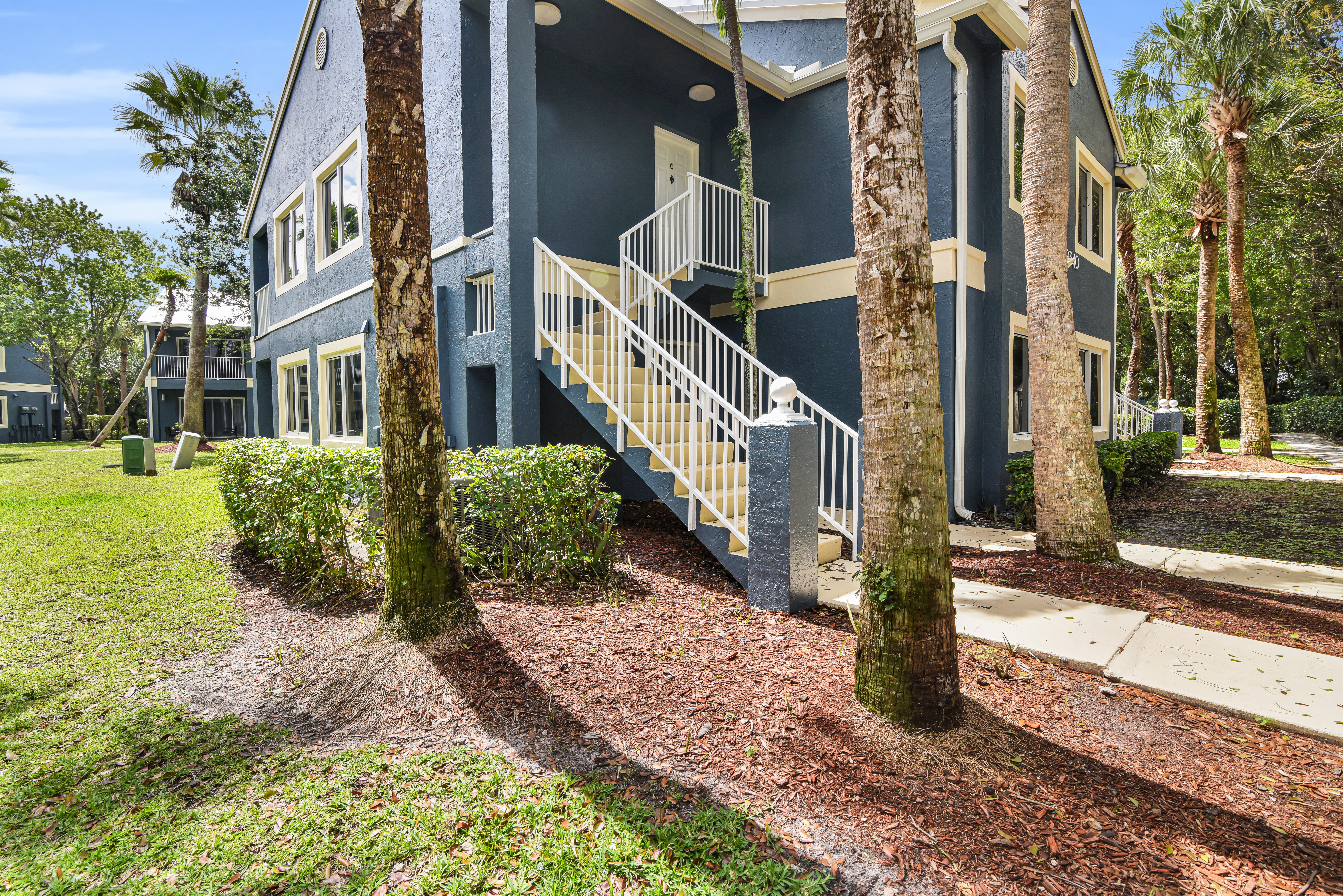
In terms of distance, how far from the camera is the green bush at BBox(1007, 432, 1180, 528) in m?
7.57

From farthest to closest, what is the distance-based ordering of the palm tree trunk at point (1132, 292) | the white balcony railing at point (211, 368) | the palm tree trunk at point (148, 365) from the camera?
the white balcony railing at point (211, 368), the palm tree trunk at point (148, 365), the palm tree trunk at point (1132, 292)

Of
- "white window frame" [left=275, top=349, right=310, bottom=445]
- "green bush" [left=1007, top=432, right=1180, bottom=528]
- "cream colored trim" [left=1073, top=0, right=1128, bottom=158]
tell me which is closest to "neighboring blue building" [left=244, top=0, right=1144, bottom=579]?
"cream colored trim" [left=1073, top=0, right=1128, bottom=158]

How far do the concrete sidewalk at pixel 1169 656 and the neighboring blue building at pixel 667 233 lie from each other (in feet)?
5.55

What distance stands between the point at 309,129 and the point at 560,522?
10.9 metres

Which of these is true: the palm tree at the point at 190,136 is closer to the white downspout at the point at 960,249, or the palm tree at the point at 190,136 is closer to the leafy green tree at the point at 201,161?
the leafy green tree at the point at 201,161

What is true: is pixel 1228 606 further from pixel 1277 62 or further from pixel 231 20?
pixel 1277 62

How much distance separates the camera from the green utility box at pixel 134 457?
510 inches

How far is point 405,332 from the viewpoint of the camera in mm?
3400

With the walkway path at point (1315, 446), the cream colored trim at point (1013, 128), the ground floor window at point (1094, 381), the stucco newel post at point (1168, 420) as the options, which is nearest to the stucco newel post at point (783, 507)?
the cream colored trim at point (1013, 128)

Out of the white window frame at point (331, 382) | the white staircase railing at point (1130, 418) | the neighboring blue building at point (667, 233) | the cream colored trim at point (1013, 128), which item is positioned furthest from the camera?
the white staircase railing at point (1130, 418)

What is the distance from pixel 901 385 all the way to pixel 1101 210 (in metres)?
12.8

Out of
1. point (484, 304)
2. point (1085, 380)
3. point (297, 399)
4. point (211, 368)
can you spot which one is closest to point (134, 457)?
point (297, 399)

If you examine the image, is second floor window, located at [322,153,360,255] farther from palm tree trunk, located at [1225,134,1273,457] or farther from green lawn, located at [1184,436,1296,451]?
green lawn, located at [1184,436,1296,451]

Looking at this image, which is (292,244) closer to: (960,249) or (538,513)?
(538,513)
